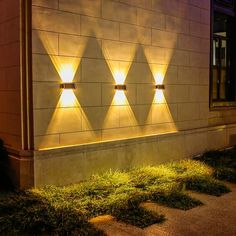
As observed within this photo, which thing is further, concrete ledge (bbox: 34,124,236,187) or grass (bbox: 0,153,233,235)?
concrete ledge (bbox: 34,124,236,187)

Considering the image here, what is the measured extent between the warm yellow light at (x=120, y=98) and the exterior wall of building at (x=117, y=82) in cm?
2

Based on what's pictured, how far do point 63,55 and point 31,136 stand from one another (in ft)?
5.03

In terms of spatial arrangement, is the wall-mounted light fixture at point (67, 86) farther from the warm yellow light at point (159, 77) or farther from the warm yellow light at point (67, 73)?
the warm yellow light at point (159, 77)

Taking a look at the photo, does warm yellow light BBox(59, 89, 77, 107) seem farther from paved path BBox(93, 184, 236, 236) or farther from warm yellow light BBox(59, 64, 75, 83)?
paved path BBox(93, 184, 236, 236)

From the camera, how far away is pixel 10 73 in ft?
20.3

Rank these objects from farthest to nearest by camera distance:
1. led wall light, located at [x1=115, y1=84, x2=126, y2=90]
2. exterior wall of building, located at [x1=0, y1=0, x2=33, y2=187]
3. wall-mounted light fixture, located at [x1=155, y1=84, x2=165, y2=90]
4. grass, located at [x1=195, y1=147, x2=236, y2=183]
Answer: wall-mounted light fixture, located at [x1=155, y1=84, x2=165, y2=90] < grass, located at [x1=195, y1=147, x2=236, y2=183] < led wall light, located at [x1=115, y1=84, x2=126, y2=90] < exterior wall of building, located at [x1=0, y1=0, x2=33, y2=187]

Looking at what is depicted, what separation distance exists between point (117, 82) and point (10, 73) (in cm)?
217

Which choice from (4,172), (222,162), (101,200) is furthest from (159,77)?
(4,172)

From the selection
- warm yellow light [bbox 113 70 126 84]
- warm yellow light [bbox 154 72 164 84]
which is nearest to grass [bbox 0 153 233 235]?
warm yellow light [bbox 113 70 126 84]

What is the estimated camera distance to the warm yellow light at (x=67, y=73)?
20.7 feet

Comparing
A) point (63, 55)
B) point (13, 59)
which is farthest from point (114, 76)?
point (13, 59)

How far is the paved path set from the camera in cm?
Result: 466

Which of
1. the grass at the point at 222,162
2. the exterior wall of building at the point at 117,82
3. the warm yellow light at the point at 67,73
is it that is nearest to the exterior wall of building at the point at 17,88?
the exterior wall of building at the point at 117,82

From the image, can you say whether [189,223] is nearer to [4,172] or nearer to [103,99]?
[103,99]
